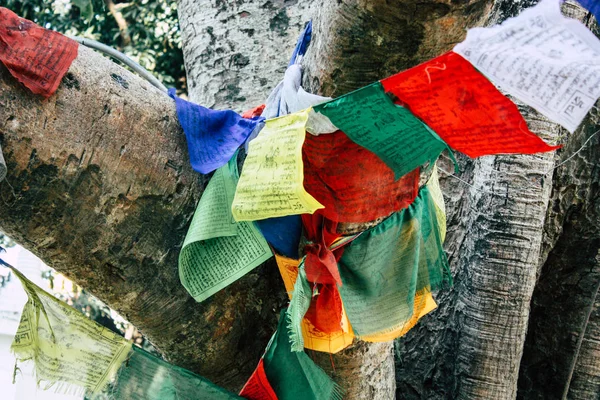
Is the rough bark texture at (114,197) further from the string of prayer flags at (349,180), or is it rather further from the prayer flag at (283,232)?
the string of prayer flags at (349,180)

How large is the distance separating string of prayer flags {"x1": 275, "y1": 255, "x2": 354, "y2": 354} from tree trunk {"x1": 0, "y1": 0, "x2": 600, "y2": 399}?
0.21ft

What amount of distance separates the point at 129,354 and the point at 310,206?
59 centimetres

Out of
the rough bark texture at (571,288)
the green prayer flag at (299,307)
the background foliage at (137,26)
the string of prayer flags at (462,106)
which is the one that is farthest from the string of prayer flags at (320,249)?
the background foliage at (137,26)

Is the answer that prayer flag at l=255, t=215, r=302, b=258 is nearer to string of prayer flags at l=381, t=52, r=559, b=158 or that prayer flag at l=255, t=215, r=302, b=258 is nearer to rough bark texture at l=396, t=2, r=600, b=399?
string of prayer flags at l=381, t=52, r=559, b=158

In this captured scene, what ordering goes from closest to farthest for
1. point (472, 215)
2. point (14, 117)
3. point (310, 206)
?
1. point (310, 206)
2. point (14, 117)
3. point (472, 215)

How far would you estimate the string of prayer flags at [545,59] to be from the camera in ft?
3.07

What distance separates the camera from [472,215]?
181cm

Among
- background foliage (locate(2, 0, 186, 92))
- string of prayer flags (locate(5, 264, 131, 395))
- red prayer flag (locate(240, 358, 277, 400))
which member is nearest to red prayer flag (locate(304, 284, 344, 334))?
red prayer flag (locate(240, 358, 277, 400))

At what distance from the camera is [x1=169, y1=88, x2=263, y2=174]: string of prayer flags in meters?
1.41

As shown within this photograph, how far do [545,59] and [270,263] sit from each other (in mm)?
769

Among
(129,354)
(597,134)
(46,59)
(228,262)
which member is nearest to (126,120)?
(46,59)

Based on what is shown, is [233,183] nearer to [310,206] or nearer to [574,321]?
[310,206]

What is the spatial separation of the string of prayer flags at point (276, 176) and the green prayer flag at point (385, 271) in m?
0.29

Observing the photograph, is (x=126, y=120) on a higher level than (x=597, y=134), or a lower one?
higher
